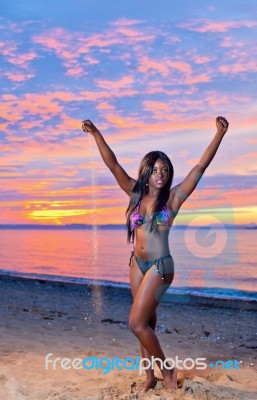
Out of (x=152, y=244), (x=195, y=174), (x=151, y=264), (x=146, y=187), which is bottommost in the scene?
(x=151, y=264)

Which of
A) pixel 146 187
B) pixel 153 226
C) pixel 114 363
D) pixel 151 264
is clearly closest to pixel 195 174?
pixel 146 187

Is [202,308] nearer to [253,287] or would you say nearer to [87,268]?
[253,287]

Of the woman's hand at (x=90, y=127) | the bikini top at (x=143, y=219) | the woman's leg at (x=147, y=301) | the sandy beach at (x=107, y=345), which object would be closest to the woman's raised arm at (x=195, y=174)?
the bikini top at (x=143, y=219)

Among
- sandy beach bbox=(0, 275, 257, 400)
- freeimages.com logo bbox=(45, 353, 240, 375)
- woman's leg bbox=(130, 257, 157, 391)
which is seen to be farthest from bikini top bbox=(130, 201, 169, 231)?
freeimages.com logo bbox=(45, 353, 240, 375)

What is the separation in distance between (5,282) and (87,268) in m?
7.93

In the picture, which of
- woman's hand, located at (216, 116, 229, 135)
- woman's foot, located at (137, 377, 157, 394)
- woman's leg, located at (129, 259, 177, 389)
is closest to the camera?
woman's leg, located at (129, 259, 177, 389)

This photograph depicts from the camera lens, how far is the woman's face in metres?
4.91

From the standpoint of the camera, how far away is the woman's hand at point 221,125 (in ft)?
16.3

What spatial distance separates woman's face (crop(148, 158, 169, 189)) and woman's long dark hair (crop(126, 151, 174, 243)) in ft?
0.09

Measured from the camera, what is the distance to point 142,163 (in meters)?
4.97

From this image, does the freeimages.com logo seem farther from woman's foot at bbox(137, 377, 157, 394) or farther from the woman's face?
the woman's face

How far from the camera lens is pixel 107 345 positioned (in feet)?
24.1

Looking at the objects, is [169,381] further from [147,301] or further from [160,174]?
[160,174]

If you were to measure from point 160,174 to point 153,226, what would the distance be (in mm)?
473
